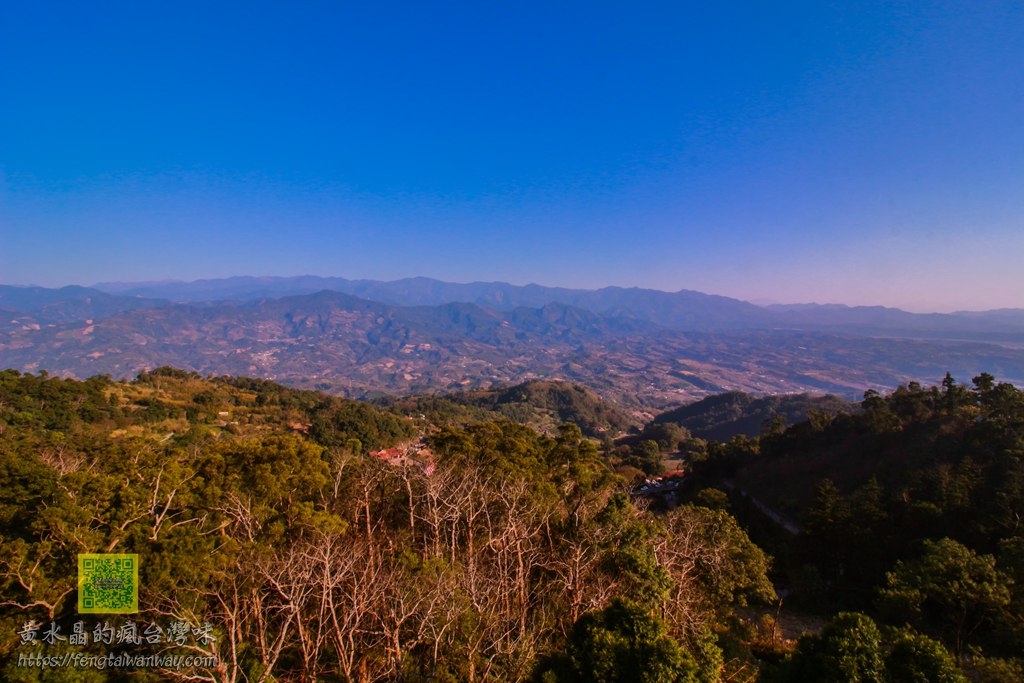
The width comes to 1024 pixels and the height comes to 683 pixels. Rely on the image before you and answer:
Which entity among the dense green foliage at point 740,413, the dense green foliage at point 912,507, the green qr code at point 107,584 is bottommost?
the dense green foliage at point 740,413

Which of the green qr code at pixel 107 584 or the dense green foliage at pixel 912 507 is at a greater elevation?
the green qr code at pixel 107 584

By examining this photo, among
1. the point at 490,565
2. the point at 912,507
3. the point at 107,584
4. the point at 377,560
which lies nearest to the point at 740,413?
the point at 912,507

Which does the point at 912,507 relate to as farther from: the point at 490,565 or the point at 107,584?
the point at 107,584

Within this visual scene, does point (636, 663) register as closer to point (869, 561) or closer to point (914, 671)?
point (914, 671)

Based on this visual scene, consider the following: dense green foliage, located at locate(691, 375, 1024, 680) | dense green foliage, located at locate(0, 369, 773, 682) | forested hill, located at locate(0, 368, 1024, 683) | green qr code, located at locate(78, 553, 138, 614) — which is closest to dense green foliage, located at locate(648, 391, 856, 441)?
dense green foliage, located at locate(691, 375, 1024, 680)

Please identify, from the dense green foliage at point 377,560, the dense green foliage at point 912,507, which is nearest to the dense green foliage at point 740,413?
the dense green foliage at point 912,507

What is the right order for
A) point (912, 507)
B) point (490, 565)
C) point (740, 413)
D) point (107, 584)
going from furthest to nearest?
1. point (740, 413)
2. point (912, 507)
3. point (490, 565)
4. point (107, 584)

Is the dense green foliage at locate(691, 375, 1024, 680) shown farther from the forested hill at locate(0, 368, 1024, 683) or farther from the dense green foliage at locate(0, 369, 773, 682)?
the dense green foliage at locate(0, 369, 773, 682)

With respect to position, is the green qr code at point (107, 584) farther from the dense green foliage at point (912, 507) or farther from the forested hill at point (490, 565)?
the dense green foliage at point (912, 507)

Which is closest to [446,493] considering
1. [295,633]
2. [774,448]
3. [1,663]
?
[295,633]
